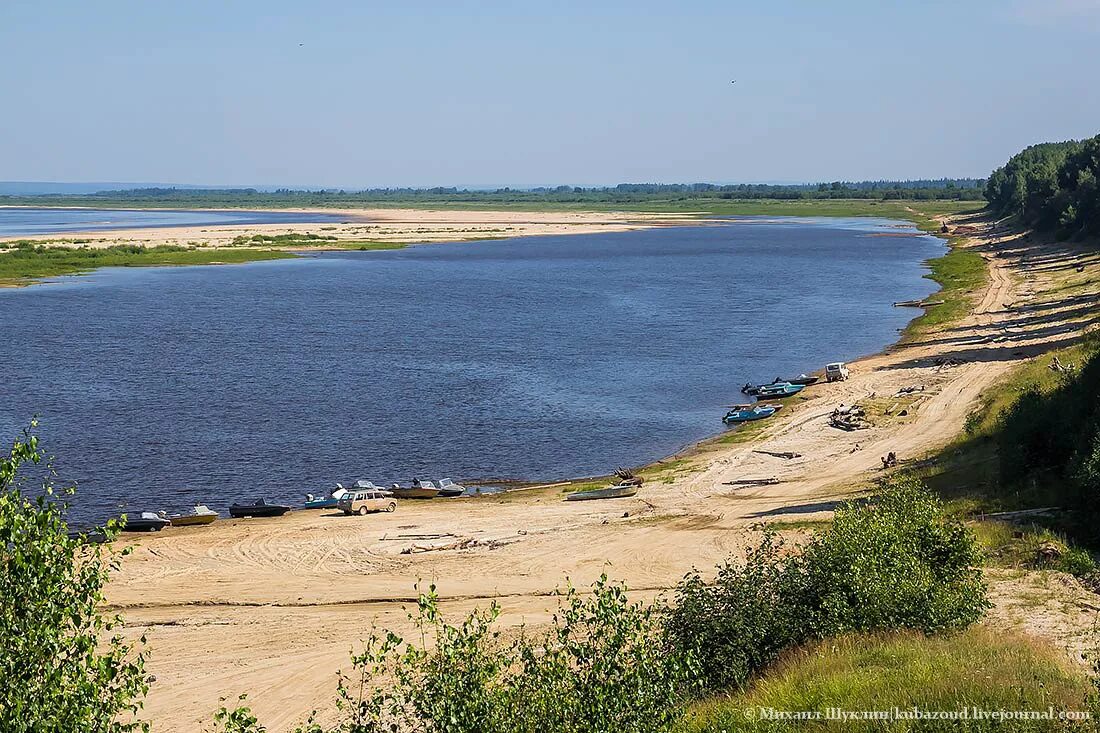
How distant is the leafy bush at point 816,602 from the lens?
19.6 m

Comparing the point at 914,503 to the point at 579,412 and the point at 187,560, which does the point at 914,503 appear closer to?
the point at 187,560

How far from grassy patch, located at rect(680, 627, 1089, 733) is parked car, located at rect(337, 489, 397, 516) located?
2627 centimetres

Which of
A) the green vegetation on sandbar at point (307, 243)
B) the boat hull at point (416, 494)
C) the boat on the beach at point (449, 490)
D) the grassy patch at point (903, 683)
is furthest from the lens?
the green vegetation on sandbar at point (307, 243)

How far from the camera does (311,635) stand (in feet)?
95.7

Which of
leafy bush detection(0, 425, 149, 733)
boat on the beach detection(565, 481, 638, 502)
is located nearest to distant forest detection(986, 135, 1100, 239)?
boat on the beach detection(565, 481, 638, 502)

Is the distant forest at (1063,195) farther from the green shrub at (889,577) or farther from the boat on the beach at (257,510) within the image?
the green shrub at (889,577)

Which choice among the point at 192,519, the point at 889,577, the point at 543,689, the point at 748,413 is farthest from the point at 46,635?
the point at 748,413

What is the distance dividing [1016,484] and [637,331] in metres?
58.1

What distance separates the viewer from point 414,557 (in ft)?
119

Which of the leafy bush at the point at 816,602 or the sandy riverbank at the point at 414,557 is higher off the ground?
the leafy bush at the point at 816,602

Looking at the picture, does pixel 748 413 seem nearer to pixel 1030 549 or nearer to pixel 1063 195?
pixel 1030 549

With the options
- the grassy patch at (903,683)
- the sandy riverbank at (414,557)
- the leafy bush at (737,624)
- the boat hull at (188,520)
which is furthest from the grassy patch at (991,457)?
A: the boat hull at (188,520)

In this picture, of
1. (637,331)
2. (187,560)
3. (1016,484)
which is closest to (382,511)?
(187,560)

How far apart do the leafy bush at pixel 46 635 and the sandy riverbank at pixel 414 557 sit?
41.3ft
